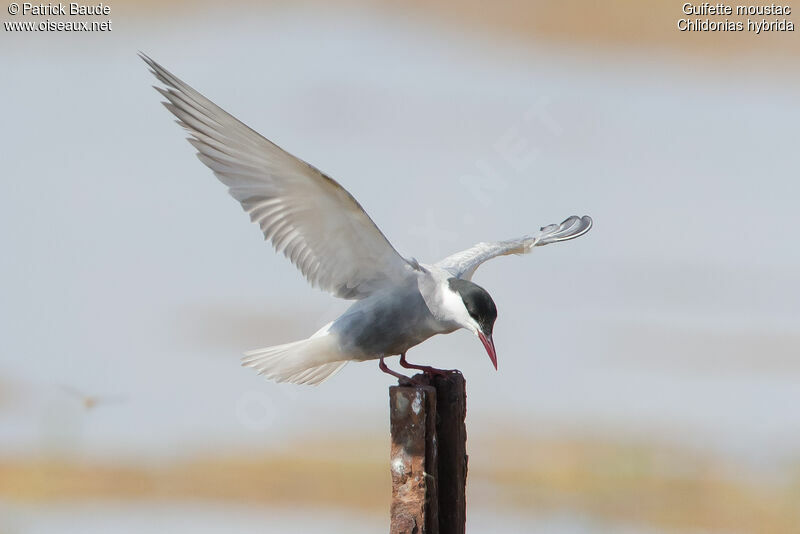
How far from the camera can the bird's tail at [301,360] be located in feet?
16.3

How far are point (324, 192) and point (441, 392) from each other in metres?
1.08

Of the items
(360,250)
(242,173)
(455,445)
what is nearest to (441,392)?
(455,445)

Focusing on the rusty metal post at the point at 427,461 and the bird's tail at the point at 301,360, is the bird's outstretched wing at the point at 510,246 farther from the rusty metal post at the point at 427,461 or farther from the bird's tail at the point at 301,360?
the rusty metal post at the point at 427,461

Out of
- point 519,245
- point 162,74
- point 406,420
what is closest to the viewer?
point 406,420

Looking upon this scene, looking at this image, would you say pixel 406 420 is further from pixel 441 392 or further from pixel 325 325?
pixel 325 325

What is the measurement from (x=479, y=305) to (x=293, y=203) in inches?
41.4

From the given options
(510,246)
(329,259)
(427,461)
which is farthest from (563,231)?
(427,461)

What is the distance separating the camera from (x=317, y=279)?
5.12 metres

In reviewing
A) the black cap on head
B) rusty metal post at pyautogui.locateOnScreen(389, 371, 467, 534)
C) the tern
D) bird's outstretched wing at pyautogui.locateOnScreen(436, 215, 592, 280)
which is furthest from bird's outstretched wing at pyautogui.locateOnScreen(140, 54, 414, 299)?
rusty metal post at pyautogui.locateOnScreen(389, 371, 467, 534)

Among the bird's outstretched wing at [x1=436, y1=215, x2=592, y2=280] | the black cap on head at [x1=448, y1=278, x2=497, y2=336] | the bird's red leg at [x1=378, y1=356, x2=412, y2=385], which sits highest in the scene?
the bird's outstretched wing at [x1=436, y1=215, x2=592, y2=280]

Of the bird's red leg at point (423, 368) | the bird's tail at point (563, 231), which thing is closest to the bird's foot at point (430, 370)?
the bird's red leg at point (423, 368)

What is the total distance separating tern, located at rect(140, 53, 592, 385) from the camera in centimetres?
469

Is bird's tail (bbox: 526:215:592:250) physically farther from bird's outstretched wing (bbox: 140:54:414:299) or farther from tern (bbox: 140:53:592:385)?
bird's outstretched wing (bbox: 140:54:414:299)

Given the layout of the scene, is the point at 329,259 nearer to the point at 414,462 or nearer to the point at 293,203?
the point at 293,203
